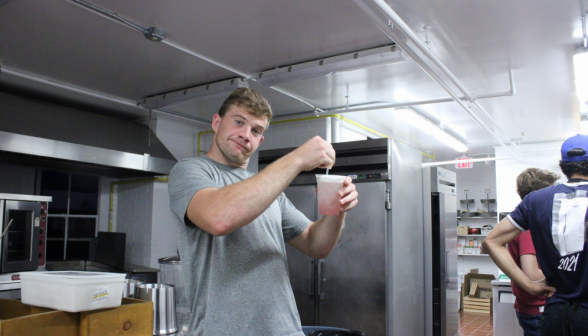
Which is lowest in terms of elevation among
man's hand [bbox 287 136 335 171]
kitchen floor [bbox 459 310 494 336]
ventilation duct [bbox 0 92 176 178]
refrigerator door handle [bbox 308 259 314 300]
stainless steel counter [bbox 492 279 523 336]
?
kitchen floor [bbox 459 310 494 336]

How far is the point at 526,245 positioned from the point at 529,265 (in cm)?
13

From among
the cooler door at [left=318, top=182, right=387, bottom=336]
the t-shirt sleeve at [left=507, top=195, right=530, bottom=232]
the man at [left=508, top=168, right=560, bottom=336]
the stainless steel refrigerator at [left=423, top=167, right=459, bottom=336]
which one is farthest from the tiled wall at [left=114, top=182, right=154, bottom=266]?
the t-shirt sleeve at [left=507, top=195, right=530, bottom=232]

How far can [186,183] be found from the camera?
1.18 meters

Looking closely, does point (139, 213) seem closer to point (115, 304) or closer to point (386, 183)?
point (386, 183)

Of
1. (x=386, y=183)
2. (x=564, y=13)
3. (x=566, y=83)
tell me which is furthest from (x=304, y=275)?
(x=566, y=83)

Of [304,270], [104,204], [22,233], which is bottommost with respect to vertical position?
[304,270]

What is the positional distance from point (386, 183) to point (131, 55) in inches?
99.6

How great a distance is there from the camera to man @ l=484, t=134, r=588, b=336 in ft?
6.57

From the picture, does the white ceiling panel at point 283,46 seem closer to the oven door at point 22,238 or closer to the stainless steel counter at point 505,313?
the oven door at point 22,238

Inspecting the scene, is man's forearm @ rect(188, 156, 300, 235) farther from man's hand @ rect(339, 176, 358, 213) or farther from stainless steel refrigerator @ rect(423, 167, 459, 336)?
stainless steel refrigerator @ rect(423, 167, 459, 336)

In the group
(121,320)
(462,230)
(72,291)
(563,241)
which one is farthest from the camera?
(462,230)

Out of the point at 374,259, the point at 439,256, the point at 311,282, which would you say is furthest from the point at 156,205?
the point at 439,256

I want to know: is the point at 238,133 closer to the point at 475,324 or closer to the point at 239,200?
the point at 239,200

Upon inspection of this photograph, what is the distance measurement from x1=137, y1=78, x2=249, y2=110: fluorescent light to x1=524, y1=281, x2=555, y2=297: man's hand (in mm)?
2986
